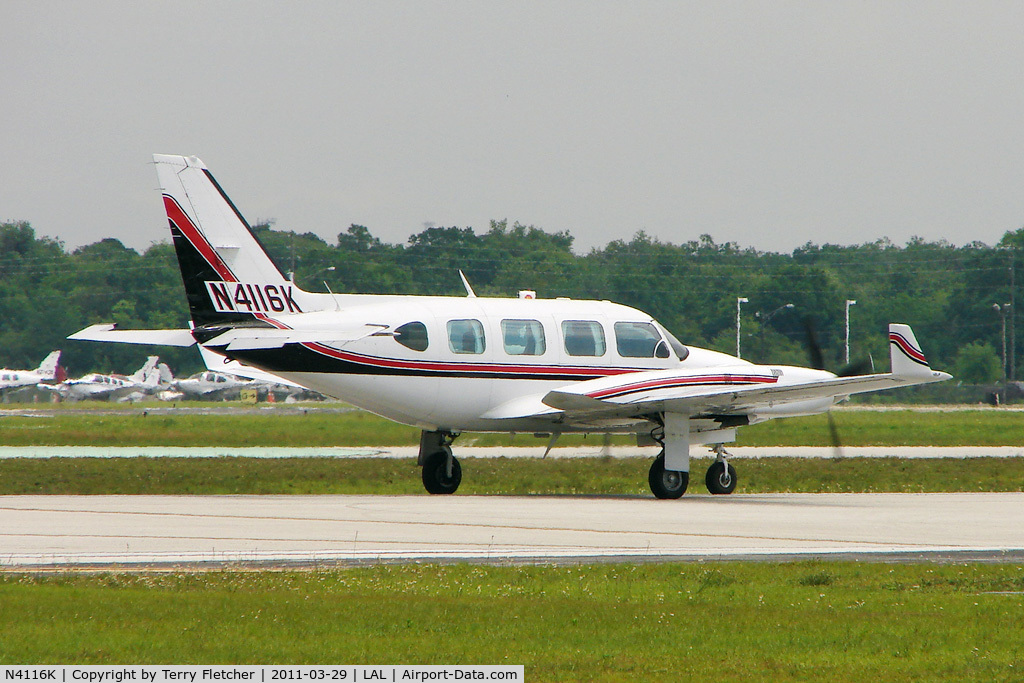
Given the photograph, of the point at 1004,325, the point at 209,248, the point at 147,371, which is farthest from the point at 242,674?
the point at 147,371

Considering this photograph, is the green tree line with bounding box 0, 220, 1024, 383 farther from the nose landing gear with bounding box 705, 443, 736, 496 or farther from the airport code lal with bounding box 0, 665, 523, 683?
the airport code lal with bounding box 0, 665, 523, 683

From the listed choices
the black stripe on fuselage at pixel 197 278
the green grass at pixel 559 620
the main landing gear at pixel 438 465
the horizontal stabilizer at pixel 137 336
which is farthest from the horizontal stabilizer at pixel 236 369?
the green grass at pixel 559 620

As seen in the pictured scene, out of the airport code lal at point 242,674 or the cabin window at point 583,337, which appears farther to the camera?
the cabin window at point 583,337

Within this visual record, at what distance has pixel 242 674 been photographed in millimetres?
8391

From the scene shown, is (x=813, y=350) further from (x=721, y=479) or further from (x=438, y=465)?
(x=438, y=465)

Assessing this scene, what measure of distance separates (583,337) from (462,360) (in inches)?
111

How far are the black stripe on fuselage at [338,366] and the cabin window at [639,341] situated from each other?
2.10 m

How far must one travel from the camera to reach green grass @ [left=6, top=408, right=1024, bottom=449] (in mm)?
43672

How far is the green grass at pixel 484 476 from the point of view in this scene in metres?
26.1

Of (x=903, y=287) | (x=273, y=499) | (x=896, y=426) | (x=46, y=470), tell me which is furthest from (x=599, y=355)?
(x=903, y=287)

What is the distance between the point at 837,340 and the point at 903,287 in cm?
2406

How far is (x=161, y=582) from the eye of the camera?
12383 millimetres

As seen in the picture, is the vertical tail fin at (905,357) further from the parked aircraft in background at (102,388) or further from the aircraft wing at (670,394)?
the parked aircraft in background at (102,388)

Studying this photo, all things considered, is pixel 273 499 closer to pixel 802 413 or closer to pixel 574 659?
pixel 802 413
